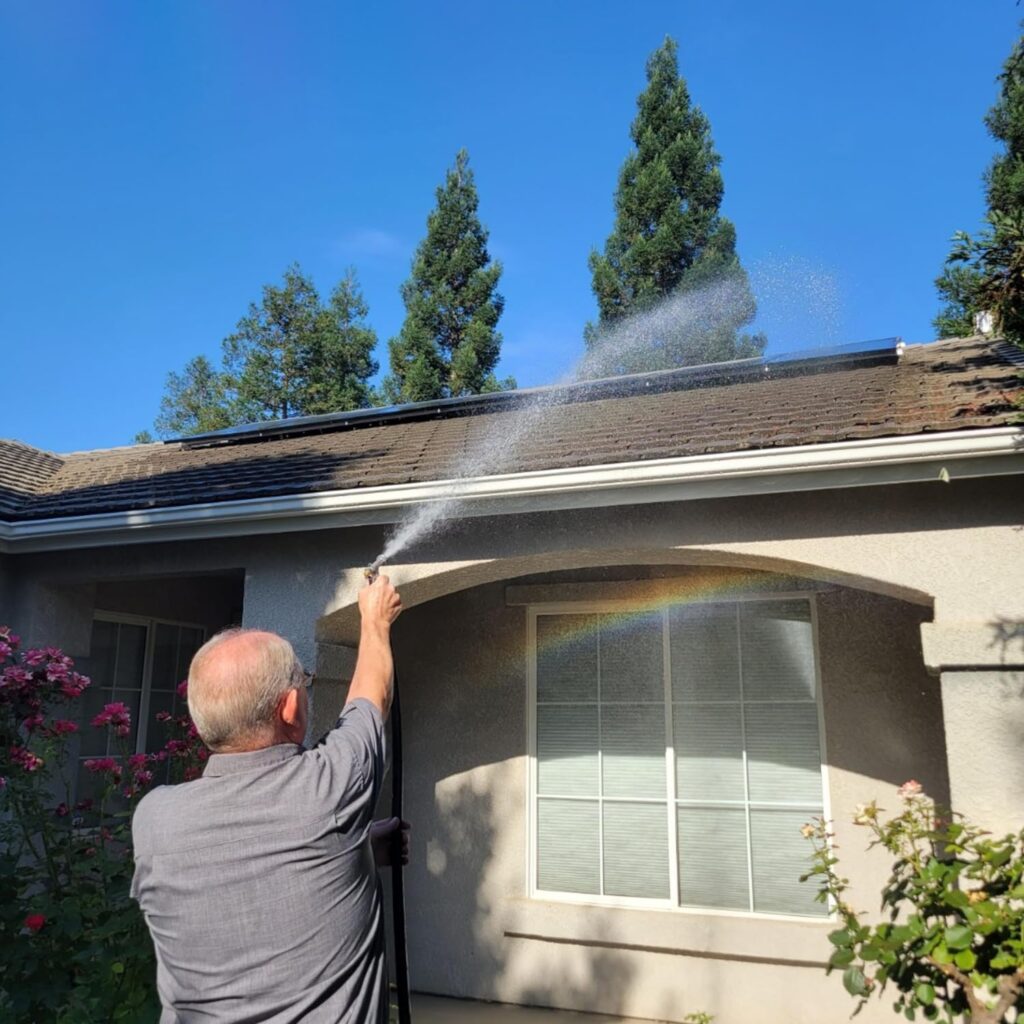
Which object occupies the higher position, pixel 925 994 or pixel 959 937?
pixel 959 937

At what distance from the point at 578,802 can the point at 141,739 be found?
13.2 ft

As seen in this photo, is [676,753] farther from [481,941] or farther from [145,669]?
[145,669]

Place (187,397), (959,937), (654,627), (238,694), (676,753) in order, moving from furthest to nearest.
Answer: (187,397)
(654,627)
(676,753)
(959,937)
(238,694)

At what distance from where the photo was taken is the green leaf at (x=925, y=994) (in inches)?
125

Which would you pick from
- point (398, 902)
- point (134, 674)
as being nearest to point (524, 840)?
point (134, 674)

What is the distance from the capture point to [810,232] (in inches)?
325

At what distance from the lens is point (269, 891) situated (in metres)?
1.83

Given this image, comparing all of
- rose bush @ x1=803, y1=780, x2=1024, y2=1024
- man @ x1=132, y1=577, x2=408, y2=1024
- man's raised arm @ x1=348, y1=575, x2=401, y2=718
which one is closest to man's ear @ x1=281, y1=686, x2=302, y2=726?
man @ x1=132, y1=577, x2=408, y2=1024

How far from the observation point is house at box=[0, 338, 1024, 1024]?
14.3 feet

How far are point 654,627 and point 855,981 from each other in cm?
320

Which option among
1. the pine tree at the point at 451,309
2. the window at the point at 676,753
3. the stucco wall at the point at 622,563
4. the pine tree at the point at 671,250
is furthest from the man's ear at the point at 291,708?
the pine tree at the point at 451,309

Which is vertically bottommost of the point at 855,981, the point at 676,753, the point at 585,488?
the point at 855,981

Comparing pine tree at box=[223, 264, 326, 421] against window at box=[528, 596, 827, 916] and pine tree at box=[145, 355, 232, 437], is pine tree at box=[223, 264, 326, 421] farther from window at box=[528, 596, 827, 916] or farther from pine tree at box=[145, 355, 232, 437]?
window at box=[528, 596, 827, 916]

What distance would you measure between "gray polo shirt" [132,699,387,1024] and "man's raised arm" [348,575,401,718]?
187 mm
